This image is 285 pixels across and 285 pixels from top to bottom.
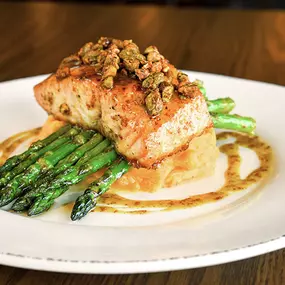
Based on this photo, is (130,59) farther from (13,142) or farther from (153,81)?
(13,142)

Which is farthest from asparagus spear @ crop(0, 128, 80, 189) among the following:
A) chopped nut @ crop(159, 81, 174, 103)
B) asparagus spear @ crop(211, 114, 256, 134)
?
asparagus spear @ crop(211, 114, 256, 134)

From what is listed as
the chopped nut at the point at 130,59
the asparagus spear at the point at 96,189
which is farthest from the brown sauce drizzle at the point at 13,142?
the chopped nut at the point at 130,59

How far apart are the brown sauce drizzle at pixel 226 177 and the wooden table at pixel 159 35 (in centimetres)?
147

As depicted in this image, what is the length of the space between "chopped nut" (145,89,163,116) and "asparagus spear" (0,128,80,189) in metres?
0.60

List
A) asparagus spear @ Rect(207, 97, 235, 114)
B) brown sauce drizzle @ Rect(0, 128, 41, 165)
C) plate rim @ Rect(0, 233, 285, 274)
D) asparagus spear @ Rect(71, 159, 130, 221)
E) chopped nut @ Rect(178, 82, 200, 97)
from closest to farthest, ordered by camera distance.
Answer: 1. plate rim @ Rect(0, 233, 285, 274)
2. asparagus spear @ Rect(71, 159, 130, 221)
3. chopped nut @ Rect(178, 82, 200, 97)
4. brown sauce drizzle @ Rect(0, 128, 41, 165)
5. asparagus spear @ Rect(207, 97, 235, 114)

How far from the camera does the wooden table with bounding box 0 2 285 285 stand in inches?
216

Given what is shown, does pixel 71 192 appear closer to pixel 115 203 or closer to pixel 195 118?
pixel 115 203

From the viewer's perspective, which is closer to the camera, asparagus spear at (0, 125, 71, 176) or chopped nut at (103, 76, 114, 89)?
chopped nut at (103, 76, 114, 89)

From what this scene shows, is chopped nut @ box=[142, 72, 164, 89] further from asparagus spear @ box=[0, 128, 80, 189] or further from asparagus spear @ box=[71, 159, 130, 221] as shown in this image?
asparagus spear @ box=[0, 128, 80, 189]

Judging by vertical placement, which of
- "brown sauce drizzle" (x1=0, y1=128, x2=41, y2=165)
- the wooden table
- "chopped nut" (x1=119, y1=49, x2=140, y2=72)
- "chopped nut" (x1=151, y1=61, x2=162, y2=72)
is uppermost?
"chopped nut" (x1=119, y1=49, x2=140, y2=72)

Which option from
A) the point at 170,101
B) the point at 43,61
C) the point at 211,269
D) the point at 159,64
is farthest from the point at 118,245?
the point at 43,61

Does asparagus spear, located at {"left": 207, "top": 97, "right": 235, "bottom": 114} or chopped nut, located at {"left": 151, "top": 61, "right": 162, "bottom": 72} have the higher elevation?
chopped nut, located at {"left": 151, "top": 61, "right": 162, "bottom": 72}

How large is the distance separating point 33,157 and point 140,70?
75cm

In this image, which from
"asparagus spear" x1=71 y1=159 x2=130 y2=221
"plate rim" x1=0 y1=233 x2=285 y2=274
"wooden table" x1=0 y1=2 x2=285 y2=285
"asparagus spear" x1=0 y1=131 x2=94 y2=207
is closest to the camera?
"plate rim" x1=0 y1=233 x2=285 y2=274
